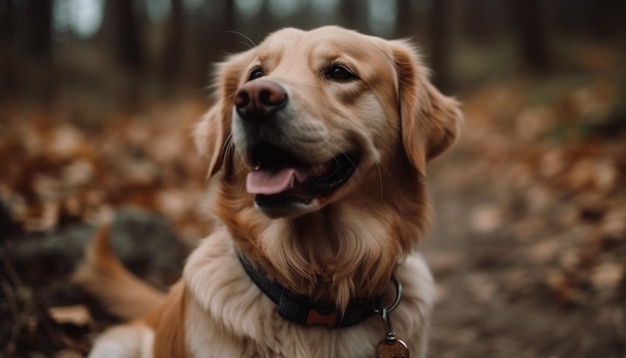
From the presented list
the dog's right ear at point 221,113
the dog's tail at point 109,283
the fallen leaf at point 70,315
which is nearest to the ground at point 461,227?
the fallen leaf at point 70,315

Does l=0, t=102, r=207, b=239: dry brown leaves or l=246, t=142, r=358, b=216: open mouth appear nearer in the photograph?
A: l=246, t=142, r=358, b=216: open mouth

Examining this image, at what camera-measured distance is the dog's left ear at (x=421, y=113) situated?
118 inches

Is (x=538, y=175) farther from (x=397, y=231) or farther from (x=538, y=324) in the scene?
(x=397, y=231)

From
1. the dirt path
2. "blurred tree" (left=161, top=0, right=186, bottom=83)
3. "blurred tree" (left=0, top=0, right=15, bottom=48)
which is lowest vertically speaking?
"blurred tree" (left=161, top=0, right=186, bottom=83)

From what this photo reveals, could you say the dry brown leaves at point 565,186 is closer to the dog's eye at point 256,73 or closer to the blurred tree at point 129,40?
the dog's eye at point 256,73

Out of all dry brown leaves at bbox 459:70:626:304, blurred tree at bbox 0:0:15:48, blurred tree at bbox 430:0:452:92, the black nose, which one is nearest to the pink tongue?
the black nose

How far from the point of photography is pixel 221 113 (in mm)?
3197

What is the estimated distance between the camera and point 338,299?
266cm

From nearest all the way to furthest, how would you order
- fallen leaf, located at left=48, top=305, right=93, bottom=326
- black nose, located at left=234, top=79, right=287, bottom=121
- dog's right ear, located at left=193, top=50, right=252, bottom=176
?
black nose, located at left=234, top=79, right=287, bottom=121
dog's right ear, located at left=193, top=50, right=252, bottom=176
fallen leaf, located at left=48, top=305, right=93, bottom=326

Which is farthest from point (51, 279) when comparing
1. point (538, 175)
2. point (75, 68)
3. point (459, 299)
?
point (75, 68)

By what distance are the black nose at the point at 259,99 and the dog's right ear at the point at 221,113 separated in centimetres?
67

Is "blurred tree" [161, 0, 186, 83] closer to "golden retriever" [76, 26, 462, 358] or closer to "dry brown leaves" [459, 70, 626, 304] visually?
"dry brown leaves" [459, 70, 626, 304]

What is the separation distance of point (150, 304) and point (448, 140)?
214 cm

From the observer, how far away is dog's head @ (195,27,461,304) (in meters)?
2.49
